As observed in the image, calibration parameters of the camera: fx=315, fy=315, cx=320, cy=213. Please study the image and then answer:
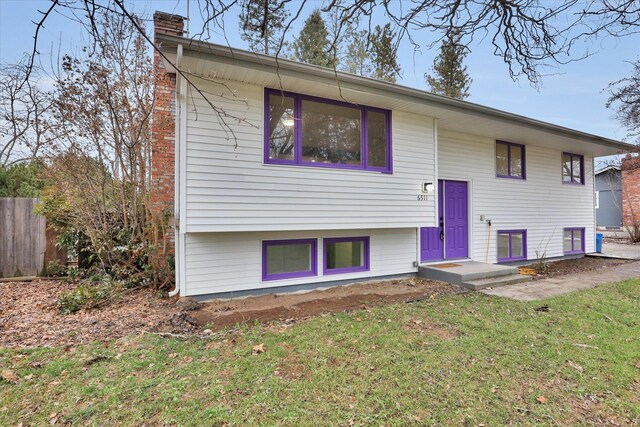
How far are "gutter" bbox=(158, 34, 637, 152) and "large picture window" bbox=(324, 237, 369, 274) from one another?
119 inches

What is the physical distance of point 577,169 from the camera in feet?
36.6

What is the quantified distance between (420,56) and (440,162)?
4.78 meters

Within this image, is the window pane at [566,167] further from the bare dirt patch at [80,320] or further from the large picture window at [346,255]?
the bare dirt patch at [80,320]

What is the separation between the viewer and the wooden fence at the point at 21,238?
266 inches

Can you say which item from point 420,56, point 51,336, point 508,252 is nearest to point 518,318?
point 420,56

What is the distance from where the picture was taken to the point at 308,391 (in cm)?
268

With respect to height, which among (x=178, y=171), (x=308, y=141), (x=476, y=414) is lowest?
(x=476, y=414)

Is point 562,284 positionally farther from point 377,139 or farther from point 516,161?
point 377,139

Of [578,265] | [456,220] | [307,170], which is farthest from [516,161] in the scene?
[307,170]

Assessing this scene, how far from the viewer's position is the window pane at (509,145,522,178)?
31.1ft

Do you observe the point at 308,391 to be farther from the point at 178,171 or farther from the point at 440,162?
the point at 440,162

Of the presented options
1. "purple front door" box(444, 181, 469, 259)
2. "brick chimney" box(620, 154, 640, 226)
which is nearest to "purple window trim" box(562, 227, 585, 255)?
"purple front door" box(444, 181, 469, 259)

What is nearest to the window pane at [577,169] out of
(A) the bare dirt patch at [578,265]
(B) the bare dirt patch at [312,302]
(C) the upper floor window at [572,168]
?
(C) the upper floor window at [572,168]

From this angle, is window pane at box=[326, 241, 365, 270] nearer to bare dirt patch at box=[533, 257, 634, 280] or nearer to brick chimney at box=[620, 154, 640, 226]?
bare dirt patch at box=[533, 257, 634, 280]
